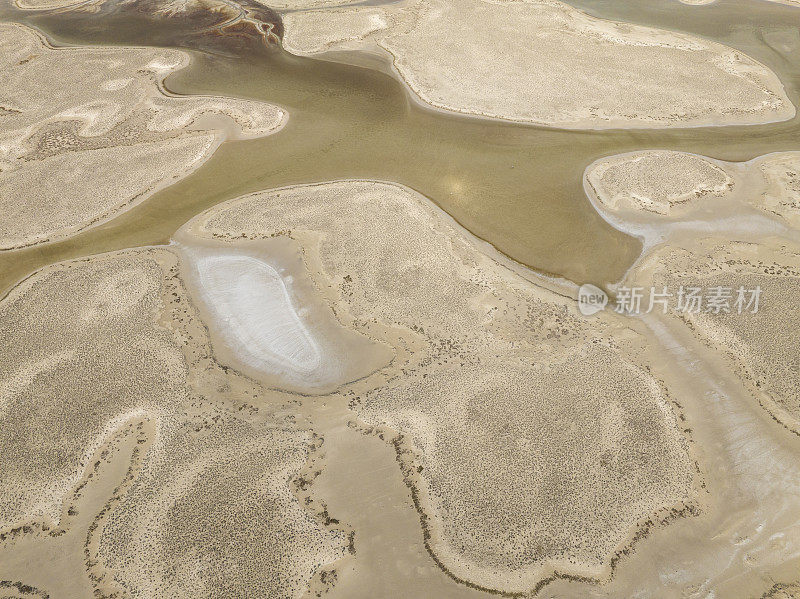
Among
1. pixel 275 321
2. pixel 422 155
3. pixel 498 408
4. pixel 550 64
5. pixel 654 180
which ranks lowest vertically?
pixel 498 408

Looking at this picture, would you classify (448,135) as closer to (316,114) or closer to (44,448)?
(316,114)

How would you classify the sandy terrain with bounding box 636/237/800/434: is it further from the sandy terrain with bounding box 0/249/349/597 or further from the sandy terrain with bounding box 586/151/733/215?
the sandy terrain with bounding box 0/249/349/597

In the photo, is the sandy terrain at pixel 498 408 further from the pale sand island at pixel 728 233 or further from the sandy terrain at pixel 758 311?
the pale sand island at pixel 728 233

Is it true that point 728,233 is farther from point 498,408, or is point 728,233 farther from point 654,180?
point 498,408

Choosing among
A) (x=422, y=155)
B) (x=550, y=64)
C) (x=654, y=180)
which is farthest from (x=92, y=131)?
(x=654, y=180)

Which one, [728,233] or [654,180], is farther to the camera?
[654,180]

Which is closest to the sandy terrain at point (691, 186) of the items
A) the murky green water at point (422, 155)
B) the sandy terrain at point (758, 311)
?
the murky green water at point (422, 155)

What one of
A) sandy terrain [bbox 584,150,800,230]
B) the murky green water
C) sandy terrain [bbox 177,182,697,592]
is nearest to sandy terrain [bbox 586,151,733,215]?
sandy terrain [bbox 584,150,800,230]
